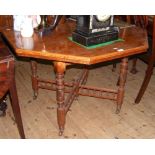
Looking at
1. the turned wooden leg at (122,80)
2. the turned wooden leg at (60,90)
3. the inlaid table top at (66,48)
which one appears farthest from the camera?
the turned wooden leg at (122,80)

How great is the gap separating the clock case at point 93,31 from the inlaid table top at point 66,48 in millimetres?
45

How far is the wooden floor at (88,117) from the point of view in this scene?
1707 millimetres

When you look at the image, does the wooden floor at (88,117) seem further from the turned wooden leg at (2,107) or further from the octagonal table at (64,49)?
the octagonal table at (64,49)

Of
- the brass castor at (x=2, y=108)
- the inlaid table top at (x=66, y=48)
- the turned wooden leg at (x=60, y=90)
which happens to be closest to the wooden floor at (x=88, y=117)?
the brass castor at (x=2, y=108)

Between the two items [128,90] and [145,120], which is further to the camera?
[128,90]

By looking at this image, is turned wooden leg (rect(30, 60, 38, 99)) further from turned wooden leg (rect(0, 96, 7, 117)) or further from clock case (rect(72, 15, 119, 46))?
clock case (rect(72, 15, 119, 46))

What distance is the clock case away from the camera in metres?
1.39

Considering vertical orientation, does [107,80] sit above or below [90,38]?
below

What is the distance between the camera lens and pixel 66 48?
137 cm
